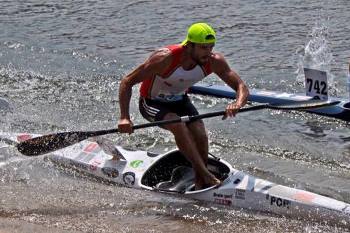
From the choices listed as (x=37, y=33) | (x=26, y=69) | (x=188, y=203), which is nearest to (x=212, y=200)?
(x=188, y=203)

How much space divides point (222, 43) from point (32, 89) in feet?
13.7

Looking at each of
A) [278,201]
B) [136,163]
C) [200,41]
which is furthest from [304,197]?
[136,163]

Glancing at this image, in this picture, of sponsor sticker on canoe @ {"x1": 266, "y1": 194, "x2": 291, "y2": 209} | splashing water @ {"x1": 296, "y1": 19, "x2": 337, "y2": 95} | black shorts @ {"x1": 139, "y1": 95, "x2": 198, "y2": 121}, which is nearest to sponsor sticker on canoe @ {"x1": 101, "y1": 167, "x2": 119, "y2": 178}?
black shorts @ {"x1": 139, "y1": 95, "x2": 198, "y2": 121}

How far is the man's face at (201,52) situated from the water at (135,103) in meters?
1.43

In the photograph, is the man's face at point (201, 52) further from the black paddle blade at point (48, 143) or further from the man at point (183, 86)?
the black paddle blade at point (48, 143)

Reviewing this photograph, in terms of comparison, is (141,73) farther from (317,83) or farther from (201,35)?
(317,83)

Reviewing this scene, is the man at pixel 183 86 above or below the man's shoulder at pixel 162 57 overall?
below

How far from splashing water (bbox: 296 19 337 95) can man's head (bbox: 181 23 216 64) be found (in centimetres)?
509

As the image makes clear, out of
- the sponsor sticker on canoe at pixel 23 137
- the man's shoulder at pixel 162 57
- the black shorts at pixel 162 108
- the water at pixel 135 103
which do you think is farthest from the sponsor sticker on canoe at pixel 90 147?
the man's shoulder at pixel 162 57

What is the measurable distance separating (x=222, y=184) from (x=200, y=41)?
142cm

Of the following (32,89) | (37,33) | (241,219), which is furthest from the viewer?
(37,33)

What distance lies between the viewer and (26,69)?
43.8ft

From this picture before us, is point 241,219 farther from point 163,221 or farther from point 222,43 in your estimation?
point 222,43

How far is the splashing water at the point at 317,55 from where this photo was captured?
12117 mm
